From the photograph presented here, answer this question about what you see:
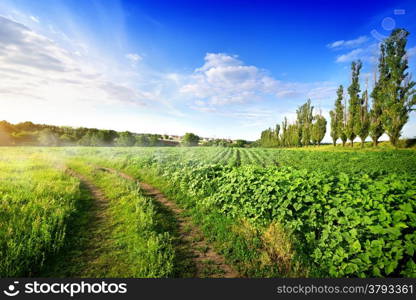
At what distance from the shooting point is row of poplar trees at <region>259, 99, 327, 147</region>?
64.5 m

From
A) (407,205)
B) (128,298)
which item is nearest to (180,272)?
(128,298)

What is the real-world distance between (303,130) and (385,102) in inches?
1475

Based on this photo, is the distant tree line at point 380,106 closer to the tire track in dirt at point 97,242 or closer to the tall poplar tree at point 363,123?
the tall poplar tree at point 363,123

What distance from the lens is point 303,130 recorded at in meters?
73.4

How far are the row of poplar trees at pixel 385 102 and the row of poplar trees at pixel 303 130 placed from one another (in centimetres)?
1111

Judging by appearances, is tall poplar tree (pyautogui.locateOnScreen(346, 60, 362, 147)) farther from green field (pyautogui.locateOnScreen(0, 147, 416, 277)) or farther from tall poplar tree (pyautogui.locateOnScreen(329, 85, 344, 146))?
green field (pyautogui.locateOnScreen(0, 147, 416, 277))

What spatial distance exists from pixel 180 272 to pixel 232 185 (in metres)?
3.58

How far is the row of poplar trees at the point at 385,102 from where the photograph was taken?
33.5 meters

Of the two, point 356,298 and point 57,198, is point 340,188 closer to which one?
point 356,298

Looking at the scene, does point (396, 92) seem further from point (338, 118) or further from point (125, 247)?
point (125, 247)

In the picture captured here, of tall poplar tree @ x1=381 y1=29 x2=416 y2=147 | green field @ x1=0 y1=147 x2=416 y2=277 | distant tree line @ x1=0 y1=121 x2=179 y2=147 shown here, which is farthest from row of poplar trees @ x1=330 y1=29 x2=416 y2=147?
distant tree line @ x1=0 y1=121 x2=179 y2=147

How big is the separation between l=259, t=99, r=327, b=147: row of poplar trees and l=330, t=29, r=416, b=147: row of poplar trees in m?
11.1

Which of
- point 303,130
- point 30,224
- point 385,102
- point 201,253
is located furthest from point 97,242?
point 303,130

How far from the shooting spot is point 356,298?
3.11 metres
